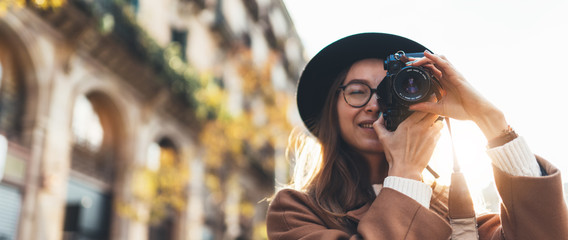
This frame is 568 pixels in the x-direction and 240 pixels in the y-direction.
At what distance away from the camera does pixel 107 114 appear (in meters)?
13.9

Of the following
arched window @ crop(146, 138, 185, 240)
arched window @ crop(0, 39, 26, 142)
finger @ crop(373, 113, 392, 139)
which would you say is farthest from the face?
arched window @ crop(146, 138, 185, 240)

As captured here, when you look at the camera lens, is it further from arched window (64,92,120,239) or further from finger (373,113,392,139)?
arched window (64,92,120,239)

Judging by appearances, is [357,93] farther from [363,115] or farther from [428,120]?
[428,120]

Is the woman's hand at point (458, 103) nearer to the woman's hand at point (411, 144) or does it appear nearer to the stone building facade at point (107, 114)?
the woman's hand at point (411, 144)

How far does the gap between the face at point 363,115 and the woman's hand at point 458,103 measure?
0.93 ft

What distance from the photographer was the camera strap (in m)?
1.90

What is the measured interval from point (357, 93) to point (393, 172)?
18.8 inches

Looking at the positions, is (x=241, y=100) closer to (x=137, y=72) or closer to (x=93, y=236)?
(x=137, y=72)

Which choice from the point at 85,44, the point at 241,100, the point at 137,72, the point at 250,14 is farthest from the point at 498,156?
the point at 250,14

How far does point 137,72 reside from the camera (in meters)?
14.5

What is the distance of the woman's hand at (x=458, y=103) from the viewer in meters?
1.92

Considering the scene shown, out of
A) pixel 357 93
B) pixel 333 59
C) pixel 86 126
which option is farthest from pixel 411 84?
pixel 86 126

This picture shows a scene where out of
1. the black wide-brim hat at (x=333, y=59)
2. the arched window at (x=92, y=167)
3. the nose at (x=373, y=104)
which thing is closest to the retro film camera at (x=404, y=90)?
the nose at (x=373, y=104)

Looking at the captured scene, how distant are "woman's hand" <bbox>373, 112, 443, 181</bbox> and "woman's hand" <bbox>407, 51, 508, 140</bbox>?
55 millimetres
